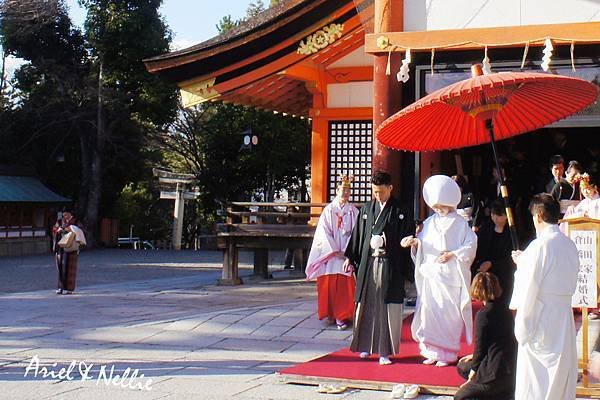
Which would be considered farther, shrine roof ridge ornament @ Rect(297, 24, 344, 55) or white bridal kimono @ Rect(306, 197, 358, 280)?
shrine roof ridge ornament @ Rect(297, 24, 344, 55)

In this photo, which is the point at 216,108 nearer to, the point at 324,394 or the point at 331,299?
the point at 331,299

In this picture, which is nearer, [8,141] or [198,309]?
[198,309]

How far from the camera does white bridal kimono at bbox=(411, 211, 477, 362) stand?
6.41m

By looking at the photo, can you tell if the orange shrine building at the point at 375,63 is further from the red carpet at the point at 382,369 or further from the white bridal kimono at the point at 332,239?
the red carpet at the point at 382,369

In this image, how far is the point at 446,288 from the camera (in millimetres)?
6473

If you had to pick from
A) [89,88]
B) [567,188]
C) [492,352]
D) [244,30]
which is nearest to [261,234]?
[244,30]

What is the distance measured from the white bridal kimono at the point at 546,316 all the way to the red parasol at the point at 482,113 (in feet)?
5.59

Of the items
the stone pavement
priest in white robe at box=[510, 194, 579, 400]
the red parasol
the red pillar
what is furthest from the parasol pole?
the red pillar

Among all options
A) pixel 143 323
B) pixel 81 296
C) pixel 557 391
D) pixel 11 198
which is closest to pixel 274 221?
pixel 81 296

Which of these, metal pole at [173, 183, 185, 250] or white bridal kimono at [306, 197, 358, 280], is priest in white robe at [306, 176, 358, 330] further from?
metal pole at [173, 183, 185, 250]

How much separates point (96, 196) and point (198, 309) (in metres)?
19.7

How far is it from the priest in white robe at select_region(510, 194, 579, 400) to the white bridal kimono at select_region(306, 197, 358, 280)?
4.07m

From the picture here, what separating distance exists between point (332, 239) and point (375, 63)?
246 centimetres

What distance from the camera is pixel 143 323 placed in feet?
29.6
